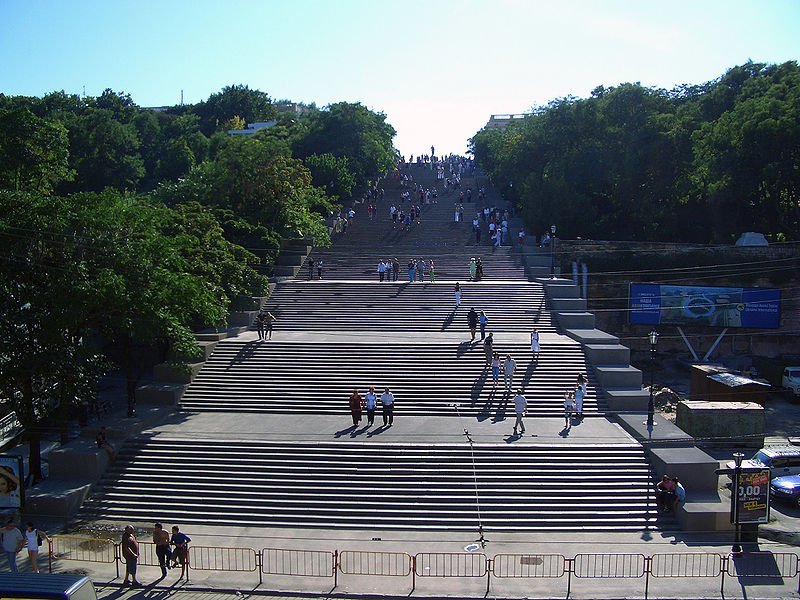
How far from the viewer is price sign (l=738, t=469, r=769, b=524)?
1630cm

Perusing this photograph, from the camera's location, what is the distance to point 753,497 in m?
16.4

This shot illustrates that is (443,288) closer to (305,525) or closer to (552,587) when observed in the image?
(305,525)

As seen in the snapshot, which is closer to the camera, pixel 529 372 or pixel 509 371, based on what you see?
pixel 509 371

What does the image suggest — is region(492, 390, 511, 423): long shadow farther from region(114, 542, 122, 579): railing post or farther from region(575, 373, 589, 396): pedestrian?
region(114, 542, 122, 579): railing post

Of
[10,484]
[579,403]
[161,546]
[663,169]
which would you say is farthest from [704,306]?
[10,484]

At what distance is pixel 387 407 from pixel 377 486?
3415 millimetres

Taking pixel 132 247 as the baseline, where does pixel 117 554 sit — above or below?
below

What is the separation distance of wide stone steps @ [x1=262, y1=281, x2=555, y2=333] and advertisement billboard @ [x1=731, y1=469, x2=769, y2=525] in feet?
49.6

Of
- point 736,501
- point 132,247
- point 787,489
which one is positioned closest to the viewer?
point 736,501

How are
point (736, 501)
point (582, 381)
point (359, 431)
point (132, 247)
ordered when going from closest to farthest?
point (736, 501)
point (359, 431)
point (132, 247)
point (582, 381)

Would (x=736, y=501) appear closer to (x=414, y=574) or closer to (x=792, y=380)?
(x=414, y=574)

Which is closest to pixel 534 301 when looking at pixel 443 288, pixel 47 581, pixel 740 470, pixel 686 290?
pixel 443 288

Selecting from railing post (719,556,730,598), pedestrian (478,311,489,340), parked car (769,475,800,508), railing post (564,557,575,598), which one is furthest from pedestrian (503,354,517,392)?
railing post (719,556,730,598)

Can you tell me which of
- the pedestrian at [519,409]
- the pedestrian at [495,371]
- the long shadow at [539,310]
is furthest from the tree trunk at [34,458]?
the long shadow at [539,310]
